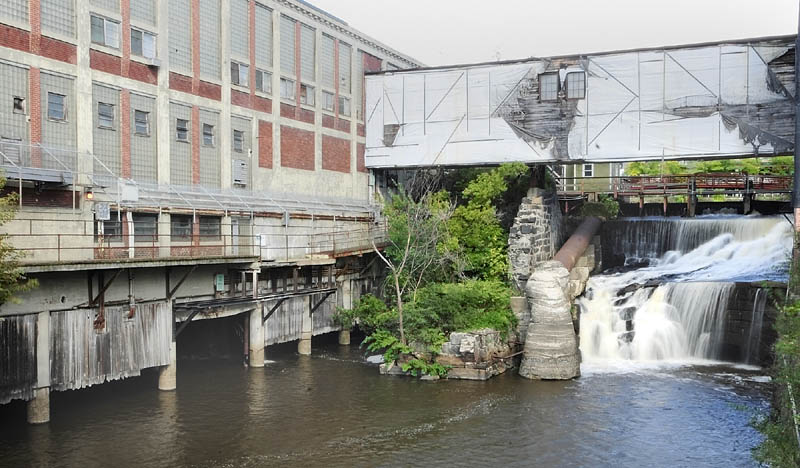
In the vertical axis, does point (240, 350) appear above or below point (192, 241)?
below

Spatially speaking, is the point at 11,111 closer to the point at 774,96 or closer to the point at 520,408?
the point at 520,408

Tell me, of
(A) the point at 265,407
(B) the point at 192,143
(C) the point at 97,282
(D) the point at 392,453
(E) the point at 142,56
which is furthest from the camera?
(B) the point at 192,143

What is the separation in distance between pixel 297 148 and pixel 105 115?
11.0 metres

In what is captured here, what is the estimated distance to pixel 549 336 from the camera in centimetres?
2856

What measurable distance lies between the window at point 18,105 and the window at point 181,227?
649 centimetres

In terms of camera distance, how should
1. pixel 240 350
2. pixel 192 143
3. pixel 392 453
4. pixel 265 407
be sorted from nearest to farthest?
pixel 392 453 < pixel 265 407 < pixel 192 143 < pixel 240 350

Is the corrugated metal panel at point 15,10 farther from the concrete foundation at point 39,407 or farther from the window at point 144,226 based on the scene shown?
the concrete foundation at point 39,407

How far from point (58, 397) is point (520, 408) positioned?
14.6 meters

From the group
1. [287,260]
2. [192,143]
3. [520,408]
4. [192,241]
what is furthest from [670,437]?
[192,143]

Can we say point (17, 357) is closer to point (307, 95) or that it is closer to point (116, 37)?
point (116, 37)

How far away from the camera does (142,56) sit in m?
28.0

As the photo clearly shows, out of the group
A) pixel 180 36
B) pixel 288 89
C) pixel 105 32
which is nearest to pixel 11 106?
pixel 105 32

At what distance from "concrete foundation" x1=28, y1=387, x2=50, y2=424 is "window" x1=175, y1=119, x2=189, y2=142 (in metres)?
11.5

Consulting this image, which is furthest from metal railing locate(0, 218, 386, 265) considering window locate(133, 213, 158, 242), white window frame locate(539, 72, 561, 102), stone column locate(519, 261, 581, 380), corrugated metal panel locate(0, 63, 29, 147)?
white window frame locate(539, 72, 561, 102)
